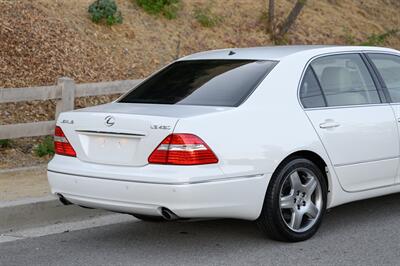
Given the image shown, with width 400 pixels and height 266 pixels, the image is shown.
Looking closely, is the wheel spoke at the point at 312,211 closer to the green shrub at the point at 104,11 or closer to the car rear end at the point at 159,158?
the car rear end at the point at 159,158

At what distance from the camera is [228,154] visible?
18.5 feet

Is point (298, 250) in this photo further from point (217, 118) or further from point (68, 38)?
point (68, 38)

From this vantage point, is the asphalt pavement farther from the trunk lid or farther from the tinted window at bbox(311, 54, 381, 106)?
the tinted window at bbox(311, 54, 381, 106)

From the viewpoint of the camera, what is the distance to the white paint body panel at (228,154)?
5.56 metres

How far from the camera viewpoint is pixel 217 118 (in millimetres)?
5703

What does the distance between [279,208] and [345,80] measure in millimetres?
1485

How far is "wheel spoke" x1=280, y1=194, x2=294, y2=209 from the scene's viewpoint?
6.05m

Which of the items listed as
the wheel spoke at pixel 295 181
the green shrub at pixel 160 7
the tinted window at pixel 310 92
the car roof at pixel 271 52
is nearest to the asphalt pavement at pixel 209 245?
the wheel spoke at pixel 295 181

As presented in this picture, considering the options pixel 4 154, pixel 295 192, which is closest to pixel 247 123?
pixel 295 192

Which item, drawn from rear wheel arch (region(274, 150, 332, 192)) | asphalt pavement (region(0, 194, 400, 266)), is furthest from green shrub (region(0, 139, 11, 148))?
rear wheel arch (region(274, 150, 332, 192))

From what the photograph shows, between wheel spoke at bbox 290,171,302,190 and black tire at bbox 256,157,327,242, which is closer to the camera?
black tire at bbox 256,157,327,242

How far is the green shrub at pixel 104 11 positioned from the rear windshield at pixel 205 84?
22.5 feet

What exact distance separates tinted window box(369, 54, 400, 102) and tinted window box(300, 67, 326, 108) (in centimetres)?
85

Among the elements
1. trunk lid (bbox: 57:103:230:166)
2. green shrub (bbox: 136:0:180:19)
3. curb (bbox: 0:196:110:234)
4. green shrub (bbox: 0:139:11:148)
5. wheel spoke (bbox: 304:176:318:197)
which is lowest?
green shrub (bbox: 0:139:11:148)
